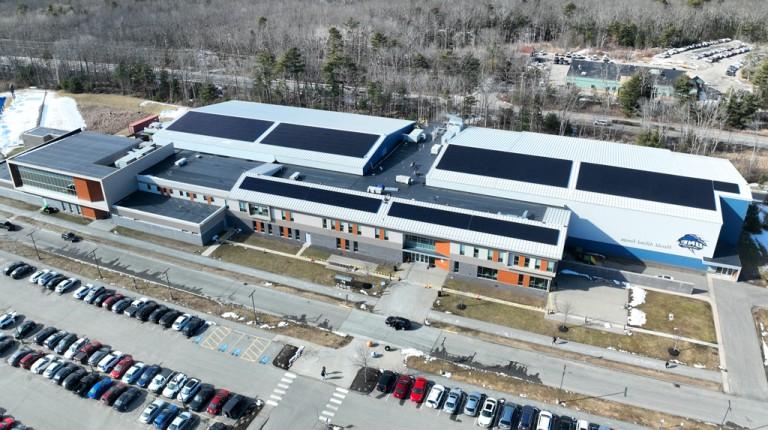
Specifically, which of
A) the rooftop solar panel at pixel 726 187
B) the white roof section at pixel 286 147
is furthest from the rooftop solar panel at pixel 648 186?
the white roof section at pixel 286 147

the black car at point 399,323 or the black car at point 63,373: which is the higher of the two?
the black car at point 399,323

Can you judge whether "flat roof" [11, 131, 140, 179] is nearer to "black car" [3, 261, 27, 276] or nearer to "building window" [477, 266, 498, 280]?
"black car" [3, 261, 27, 276]

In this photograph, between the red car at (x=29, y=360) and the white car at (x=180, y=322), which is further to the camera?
the white car at (x=180, y=322)

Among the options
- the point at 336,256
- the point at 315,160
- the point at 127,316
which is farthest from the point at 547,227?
the point at 127,316

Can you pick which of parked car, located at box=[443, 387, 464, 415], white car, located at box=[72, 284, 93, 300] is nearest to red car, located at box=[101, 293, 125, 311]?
white car, located at box=[72, 284, 93, 300]

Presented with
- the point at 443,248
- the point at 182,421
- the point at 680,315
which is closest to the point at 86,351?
the point at 182,421

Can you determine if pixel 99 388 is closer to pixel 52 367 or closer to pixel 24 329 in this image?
pixel 52 367

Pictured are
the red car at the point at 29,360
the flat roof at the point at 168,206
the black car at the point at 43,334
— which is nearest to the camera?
the red car at the point at 29,360

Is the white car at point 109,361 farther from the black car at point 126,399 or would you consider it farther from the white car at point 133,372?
the black car at point 126,399
